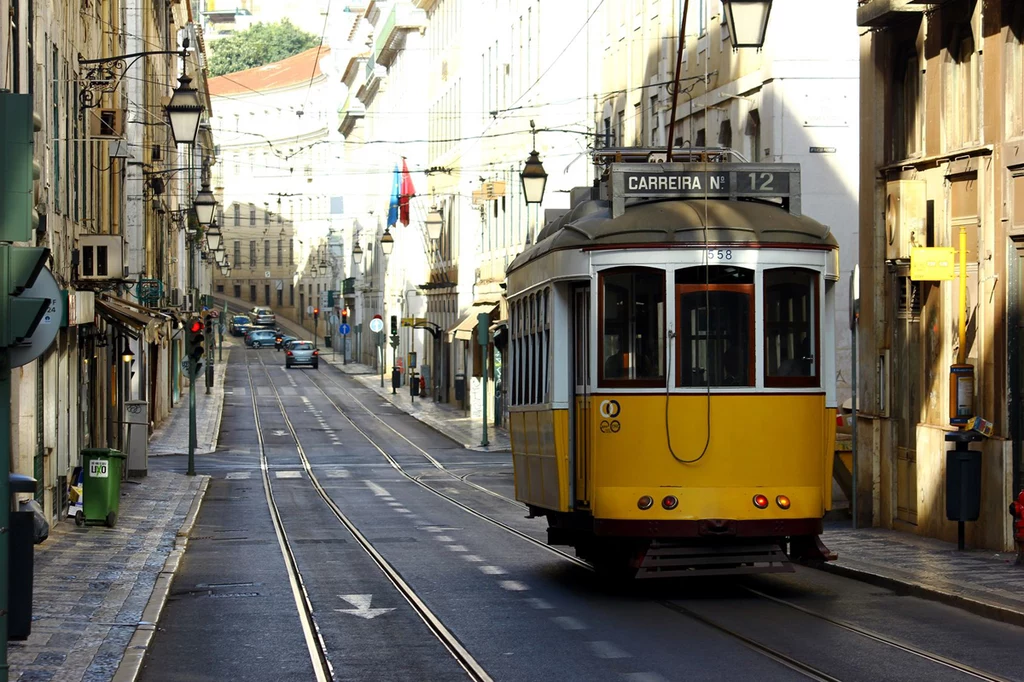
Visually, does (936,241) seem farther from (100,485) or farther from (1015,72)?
(100,485)

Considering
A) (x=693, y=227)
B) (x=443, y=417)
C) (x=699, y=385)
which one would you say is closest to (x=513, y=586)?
(x=699, y=385)

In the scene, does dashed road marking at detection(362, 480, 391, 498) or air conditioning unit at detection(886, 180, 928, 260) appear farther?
dashed road marking at detection(362, 480, 391, 498)

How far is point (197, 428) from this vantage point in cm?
5194

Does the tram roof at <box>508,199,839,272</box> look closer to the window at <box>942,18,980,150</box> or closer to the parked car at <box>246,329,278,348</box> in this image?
the window at <box>942,18,980,150</box>

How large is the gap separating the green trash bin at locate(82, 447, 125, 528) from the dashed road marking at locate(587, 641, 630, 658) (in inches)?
498

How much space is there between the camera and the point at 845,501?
23.1 meters

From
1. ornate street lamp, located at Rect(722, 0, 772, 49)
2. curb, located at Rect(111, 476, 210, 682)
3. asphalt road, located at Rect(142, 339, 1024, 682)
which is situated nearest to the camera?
asphalt road, located at Rect(142, 339, 1024, 682)

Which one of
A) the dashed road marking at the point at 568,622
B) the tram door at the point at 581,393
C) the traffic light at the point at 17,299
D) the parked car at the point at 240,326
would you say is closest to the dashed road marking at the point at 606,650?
the dashed road marking at the point at 568,622

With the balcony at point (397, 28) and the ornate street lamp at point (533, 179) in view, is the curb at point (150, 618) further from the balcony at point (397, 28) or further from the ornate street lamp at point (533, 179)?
the balcony at point (397, 28)

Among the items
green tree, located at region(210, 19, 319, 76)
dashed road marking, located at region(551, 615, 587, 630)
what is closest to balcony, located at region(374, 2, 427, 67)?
dashed road marking, located at region(551, 615, 587, 630)

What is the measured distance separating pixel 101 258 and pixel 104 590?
1216cm

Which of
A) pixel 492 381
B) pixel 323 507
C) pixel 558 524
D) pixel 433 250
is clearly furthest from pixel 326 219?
pixel 558 524

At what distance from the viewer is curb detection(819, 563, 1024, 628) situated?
13078 millimetres

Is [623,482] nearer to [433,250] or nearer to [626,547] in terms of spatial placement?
[626,547]
